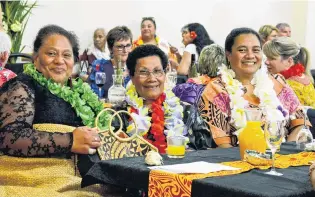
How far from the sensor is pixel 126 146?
9.50 ft

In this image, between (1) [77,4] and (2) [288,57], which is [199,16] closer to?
(1) [77,4]

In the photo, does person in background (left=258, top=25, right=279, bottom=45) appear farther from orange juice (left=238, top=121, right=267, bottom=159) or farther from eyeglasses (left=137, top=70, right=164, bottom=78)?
orange juice (left=238, top=121, right=267, bottom=159)

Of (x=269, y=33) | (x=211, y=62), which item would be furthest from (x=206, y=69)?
(x=269, y=33)

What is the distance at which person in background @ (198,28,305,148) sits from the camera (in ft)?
11.7

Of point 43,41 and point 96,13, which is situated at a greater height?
point 96,13

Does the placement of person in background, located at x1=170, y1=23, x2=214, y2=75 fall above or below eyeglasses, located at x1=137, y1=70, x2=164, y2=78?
above

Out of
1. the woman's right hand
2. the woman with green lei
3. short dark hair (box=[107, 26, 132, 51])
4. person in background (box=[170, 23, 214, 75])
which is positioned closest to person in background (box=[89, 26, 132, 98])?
short dark hair (box=[107, 26, 132, 51])

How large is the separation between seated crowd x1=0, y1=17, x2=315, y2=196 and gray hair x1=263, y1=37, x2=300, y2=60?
2.34ft

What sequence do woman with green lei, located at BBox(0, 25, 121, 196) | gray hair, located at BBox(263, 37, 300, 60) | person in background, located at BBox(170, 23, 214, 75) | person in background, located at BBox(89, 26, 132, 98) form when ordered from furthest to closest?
person in background, located at BBox(170, 23, 214, 75)
person in background, located at BBox(89, 26, 132, 98)
gray hair, located at BBox(263, 37, 300, 60)
woman with green lei, located at BBox(0, 25, 121, 196)

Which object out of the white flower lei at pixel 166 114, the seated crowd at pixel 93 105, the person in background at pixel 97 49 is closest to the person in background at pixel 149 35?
the person in background at pixel 97 49

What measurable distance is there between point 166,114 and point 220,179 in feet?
3.99

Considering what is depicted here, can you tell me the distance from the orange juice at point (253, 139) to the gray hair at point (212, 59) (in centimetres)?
155

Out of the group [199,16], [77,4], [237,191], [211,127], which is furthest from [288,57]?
[199,16]

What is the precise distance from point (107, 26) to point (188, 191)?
288 inches
